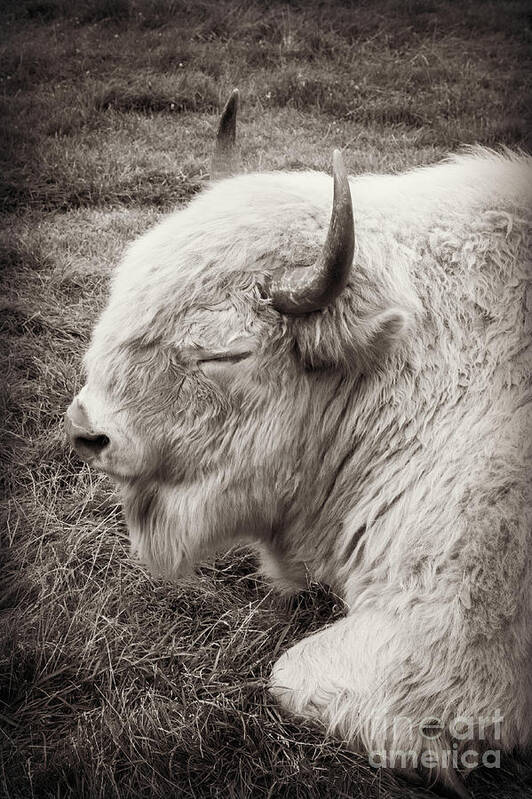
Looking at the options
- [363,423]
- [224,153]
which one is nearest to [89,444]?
[363,423]

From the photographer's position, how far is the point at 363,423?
2.62 meters

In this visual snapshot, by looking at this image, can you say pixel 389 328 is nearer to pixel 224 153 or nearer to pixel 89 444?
pixel 89 444

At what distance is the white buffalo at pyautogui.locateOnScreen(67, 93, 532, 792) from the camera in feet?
7.66

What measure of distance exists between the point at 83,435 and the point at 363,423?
102 centimetres

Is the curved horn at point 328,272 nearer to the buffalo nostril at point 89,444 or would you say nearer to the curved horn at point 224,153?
the buffalo nostril at point 89,444

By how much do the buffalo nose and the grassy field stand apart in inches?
33.2

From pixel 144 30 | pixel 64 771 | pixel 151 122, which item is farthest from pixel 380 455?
pixel 144 30

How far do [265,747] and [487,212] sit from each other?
216 centimetres

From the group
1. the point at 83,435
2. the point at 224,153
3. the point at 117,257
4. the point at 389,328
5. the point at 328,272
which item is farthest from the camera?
the point at 117,257

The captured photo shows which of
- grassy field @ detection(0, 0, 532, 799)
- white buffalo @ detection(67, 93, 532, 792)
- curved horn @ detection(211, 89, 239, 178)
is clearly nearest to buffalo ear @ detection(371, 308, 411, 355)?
white buffalo @ detection(67, 93, 532, 792)

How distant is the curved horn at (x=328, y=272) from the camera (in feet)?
6.95

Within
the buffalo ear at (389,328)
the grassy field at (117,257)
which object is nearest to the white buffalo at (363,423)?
the buffalo ear at (389,328)

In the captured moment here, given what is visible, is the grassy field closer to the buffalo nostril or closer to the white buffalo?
the white buffalo

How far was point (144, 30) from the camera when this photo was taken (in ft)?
A: 28.6
